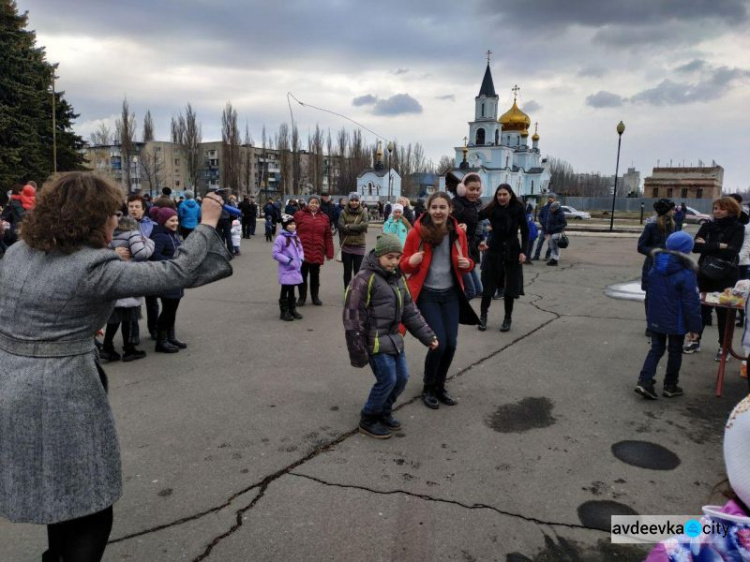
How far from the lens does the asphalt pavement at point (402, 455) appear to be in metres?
2.88

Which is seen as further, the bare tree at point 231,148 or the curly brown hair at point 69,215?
the bare tree at point 231,148

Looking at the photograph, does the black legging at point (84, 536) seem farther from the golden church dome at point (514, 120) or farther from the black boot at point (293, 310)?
the golden church dome at point (514, 120)

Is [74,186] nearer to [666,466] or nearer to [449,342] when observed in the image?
[449,342]

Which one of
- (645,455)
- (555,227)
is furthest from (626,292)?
(645,455)

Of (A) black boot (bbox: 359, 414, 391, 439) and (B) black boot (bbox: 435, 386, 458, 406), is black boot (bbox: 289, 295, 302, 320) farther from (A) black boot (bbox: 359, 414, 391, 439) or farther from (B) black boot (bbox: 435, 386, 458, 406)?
(A) black boot (bbox: 359, 414, 391, 439)

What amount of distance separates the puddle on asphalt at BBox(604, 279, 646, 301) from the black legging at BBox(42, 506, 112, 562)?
9.71m

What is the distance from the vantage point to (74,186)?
1860 mm

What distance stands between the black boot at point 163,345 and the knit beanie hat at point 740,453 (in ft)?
19.2

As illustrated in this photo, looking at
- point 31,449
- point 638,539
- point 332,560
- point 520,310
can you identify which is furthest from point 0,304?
point 520,310

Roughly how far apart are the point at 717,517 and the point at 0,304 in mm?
2474

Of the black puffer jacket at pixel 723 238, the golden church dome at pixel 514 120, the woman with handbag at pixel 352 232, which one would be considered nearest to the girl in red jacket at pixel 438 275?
the black puffer jacket at pixel 723 238

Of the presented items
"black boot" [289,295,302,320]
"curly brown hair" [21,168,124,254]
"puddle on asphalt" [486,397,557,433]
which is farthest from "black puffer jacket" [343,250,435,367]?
"black boot" [289,295,302,320]

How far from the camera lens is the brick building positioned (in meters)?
73.1

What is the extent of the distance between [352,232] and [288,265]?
1661 millimetres
